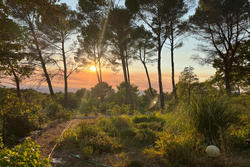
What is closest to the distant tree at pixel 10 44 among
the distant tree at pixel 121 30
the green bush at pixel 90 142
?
the green bush at pixel 90 142

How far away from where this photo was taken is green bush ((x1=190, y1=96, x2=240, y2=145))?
3937 millimetres

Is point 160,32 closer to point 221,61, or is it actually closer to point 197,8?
point 197,8

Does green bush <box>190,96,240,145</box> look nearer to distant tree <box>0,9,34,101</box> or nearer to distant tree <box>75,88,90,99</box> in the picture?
distant tree <box>0,9,34,101</box>

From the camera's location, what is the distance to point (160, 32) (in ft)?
45.3

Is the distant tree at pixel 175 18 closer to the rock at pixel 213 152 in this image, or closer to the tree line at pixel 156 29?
the tree line at pixel 156 29

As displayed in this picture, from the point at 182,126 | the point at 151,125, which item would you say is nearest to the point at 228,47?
the point at 151,125

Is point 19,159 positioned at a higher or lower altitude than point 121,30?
lower

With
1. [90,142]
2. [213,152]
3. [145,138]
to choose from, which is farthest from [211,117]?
[90,142]

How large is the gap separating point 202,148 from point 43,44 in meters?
13.6

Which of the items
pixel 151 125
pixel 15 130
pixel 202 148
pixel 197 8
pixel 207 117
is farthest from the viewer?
pixel 197 8

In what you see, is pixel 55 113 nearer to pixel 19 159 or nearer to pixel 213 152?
pixel 19 159

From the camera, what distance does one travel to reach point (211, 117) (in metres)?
3.98

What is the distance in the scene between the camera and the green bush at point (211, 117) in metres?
3.94

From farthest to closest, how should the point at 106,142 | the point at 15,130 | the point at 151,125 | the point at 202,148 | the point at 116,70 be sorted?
1. the point at 116,70
2. the point at 151,125
3. the point at 15,130
4. the point at 106,142
5. the point at 202,148
